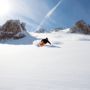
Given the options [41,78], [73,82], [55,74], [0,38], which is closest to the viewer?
[73,82]

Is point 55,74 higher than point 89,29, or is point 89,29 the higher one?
point 89,29

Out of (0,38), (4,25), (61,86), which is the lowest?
(61,86)

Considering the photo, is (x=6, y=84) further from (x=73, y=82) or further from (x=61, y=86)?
(x=73, y=82)

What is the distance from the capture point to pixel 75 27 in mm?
27406

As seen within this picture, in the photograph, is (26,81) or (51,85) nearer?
(51,85)

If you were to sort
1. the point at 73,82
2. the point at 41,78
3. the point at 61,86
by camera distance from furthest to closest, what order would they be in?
1. the point at 41,78
2. the point at 73,82
3. the point at 61,86

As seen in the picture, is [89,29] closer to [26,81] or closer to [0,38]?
[0,38]

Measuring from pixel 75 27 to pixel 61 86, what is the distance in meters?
25.6

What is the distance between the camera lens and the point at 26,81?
2475mm

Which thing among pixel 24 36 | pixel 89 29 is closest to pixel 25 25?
pixel 24 36

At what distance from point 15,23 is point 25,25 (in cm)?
265

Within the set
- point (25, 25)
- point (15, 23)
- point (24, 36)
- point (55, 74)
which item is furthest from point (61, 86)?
point (25, 25)

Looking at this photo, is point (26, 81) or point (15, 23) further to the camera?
point (15, 23)

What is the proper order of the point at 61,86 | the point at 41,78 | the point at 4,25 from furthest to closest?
the point at 4,25
the point at 41,78
the point at 61,86
